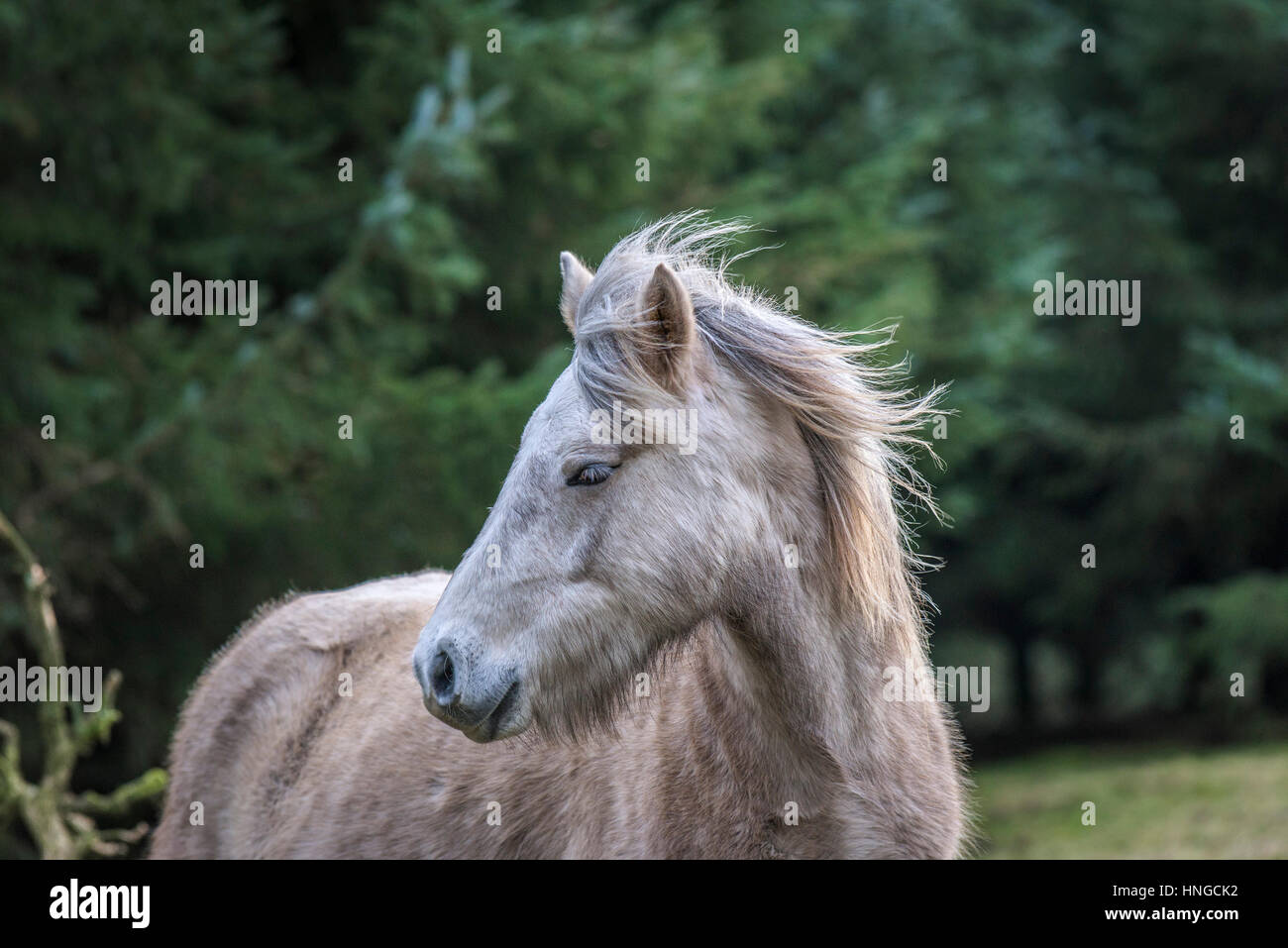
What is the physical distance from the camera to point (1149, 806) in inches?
433

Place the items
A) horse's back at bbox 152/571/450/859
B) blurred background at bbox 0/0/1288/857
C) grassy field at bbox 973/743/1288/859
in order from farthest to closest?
grassy field at bbox 973/743/1288/859, blurred background at bbox 0/0/1288/857, horse's back at bbox 152/571/450/859

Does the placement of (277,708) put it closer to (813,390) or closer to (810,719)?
(810,719)

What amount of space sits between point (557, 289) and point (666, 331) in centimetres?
742

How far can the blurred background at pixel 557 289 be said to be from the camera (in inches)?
318

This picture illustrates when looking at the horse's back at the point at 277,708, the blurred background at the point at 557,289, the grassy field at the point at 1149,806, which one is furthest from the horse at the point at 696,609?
the grassy field at the point at 1149,806

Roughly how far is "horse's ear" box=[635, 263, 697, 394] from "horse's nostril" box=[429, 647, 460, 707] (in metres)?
0.84

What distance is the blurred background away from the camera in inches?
318

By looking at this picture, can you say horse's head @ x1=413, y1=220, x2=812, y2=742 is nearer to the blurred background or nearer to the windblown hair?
the windblown hair

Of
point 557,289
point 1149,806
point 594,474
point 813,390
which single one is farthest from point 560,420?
point 1149,806

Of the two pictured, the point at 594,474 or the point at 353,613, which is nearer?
the point at 594,474

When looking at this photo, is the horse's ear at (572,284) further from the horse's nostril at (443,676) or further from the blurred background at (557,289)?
the blurred background at (557,289)

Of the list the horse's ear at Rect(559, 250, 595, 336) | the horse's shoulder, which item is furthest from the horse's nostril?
the horse's shoulder
